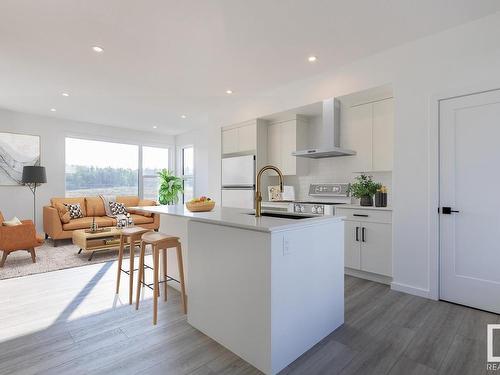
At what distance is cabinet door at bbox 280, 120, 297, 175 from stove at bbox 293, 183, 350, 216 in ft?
1.48

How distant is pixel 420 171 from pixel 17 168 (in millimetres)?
7111

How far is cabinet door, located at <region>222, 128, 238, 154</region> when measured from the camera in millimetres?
5219

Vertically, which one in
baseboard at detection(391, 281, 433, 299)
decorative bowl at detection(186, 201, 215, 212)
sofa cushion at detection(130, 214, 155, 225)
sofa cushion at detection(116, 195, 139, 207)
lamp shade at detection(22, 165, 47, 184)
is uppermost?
lamp shade at detection(22, 165, 47, 184)

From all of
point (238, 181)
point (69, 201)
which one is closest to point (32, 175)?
point (69, 201)

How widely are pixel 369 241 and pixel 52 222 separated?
5.38m

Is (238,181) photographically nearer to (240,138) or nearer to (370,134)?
(240,138)

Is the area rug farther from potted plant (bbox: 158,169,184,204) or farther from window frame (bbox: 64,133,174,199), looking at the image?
potted plant (bbox: 158,169,184,204)

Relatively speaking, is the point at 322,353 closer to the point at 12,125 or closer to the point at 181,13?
the point at 181,13

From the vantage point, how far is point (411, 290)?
9.78ft

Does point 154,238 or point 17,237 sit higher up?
point 154,238

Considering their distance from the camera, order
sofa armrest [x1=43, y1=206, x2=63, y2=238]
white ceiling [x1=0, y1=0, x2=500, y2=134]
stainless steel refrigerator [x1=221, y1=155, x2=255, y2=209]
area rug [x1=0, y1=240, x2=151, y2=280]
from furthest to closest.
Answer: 1. sofa armrest [x1=43, y1=206, x2=63, y2=238]
2. stainless steel refrigerator [x1=221, y1=155, x2=255, y2=209]
3. area rug [x1=0, y1=240, x2=151, y2=280]
4. white ceiling [x1=0, y1=0, x2=500, y2=134]

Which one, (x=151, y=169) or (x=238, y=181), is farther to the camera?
(x=151, y=169)

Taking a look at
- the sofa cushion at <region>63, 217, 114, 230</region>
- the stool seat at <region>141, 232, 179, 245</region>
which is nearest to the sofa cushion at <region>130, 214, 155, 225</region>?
the sofa cushion at <region>63, 217, 114, 230</region>

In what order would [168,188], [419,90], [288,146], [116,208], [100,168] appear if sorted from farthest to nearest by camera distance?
1. [168,188]
2. [100,168]
3. [116,208]
4. [288,146]
5. [419,90]
